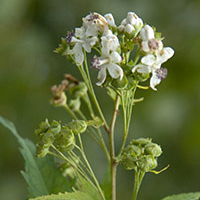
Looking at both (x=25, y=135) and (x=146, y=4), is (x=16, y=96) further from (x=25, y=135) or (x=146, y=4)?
(x=146, y=4)

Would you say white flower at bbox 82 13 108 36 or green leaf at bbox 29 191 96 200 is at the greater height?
white flower at bbox 82 13 108 36

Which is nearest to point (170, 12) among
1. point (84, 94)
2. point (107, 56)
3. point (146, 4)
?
point (146, 4)

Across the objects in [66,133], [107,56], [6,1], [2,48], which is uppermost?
[6,1]

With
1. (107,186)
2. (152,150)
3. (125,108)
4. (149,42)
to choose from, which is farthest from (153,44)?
(107,186)

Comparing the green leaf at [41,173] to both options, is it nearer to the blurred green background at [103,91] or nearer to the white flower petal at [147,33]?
the white flower petal at [147,33]

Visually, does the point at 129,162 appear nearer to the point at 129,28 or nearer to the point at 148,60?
the point at 148,60

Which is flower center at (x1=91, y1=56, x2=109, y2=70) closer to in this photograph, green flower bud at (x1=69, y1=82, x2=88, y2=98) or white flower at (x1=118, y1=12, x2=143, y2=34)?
white flower at (x1=118, y1=12, x2=143, y2=34)

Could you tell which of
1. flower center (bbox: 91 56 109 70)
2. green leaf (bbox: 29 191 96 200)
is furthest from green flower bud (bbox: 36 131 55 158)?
flower center (bbox: 91 56 109 70)
